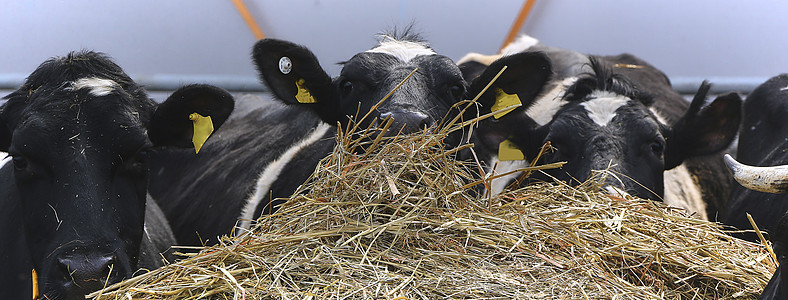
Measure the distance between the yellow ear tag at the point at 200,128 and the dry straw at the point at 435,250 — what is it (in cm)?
66

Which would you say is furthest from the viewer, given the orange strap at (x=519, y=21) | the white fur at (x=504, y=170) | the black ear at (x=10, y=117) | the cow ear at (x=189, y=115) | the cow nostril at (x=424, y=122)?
the orange strap at (x=519, y=21)

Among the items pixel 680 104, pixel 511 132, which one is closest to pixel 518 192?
pixel 511 132

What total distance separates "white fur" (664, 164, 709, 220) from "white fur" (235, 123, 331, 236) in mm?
2227

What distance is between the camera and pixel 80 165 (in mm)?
3098

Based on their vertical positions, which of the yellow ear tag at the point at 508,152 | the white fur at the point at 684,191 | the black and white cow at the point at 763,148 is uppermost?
the yellow ear tag at the point at 508,152

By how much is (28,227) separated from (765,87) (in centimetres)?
470

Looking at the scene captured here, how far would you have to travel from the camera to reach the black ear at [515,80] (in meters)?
4.35

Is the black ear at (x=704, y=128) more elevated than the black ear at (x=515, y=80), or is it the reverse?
the black ear at (x=515, y=80)

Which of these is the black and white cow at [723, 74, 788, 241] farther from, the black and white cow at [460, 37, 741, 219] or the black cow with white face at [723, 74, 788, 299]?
the black and white cow at [460, 37, 741, 219]

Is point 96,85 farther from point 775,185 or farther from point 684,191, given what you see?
point 684,191

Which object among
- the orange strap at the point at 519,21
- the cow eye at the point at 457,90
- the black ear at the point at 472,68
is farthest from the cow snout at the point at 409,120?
the orange strap at the point at 519,21

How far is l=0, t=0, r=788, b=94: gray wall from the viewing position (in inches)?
330

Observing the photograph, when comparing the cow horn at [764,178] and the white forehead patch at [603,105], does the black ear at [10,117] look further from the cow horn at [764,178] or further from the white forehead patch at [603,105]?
the white forehead patch at [603,105]

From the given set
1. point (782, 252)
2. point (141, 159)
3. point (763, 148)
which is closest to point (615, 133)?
point (763, 148)
